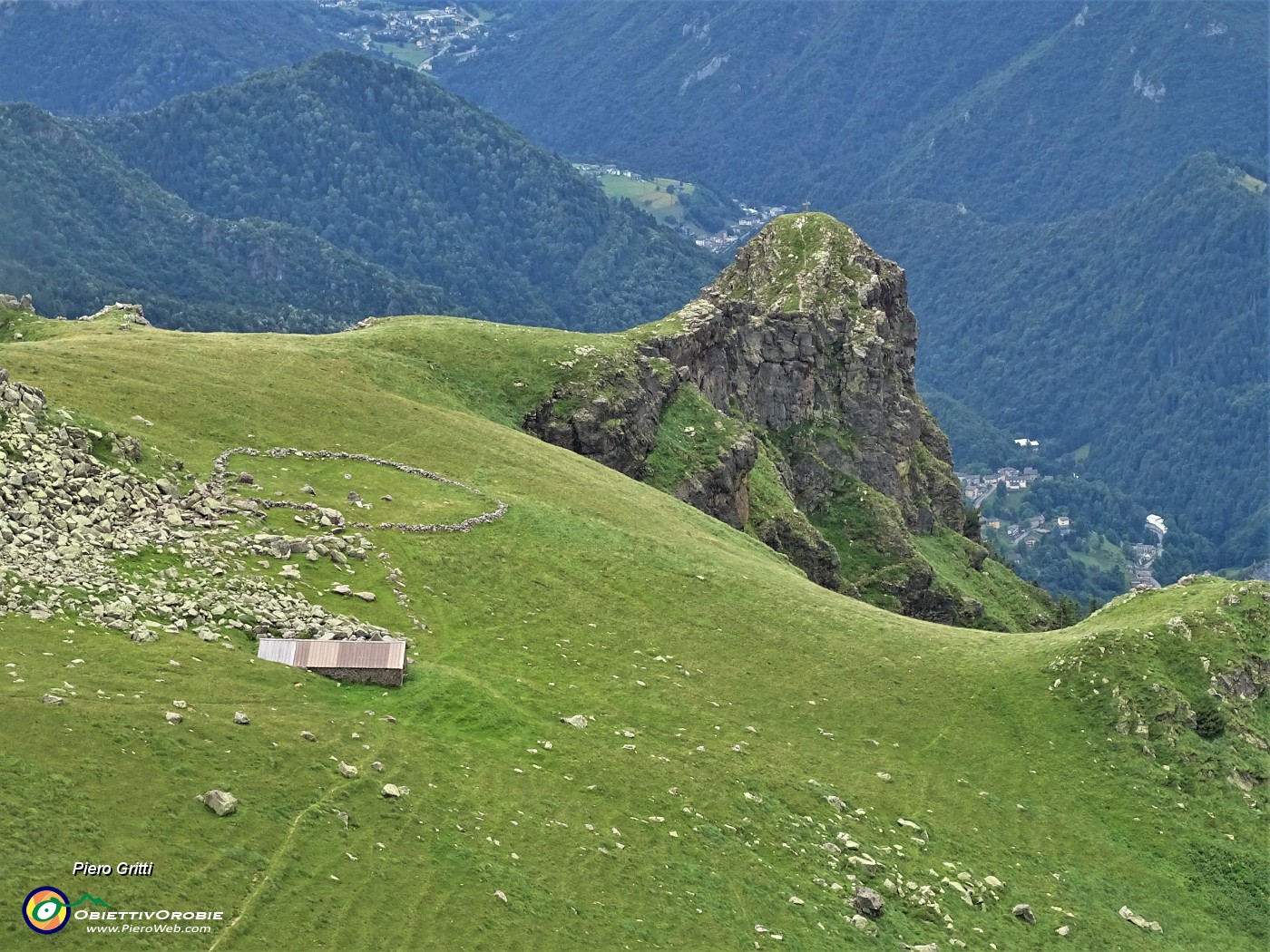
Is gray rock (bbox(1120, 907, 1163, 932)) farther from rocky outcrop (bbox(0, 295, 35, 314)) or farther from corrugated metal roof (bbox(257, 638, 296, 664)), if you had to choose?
rocky outcrop (bbox(0, 295, 35, 314))

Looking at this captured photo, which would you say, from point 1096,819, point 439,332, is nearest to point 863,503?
point 439,332

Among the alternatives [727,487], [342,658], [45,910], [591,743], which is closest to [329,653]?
[342,658]

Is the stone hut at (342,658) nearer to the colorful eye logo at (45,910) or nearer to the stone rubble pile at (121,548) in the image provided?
the stone rubble pile at (121,548)

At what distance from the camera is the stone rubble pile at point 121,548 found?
198ft

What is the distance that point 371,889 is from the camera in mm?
48875

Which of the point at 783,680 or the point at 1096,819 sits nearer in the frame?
the point at 1096,819

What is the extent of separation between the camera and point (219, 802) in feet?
162

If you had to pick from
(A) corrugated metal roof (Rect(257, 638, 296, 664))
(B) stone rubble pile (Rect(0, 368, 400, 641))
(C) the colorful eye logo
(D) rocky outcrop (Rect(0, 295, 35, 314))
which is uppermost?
(D) rocky outcrop (Rect(0, 295, 35, 314))

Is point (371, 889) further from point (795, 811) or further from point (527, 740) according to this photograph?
point (795, 811)

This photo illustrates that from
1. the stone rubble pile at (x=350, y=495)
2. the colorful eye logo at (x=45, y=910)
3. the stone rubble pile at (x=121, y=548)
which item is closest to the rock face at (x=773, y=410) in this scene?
the stone rubble pile at (x=350, y=495)

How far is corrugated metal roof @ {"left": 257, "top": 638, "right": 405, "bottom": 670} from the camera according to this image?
61.6 meters

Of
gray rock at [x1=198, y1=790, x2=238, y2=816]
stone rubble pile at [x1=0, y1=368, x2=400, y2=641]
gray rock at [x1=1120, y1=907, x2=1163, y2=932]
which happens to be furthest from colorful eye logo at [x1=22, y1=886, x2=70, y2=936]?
gray rock at [x1=1120, y1=907, x2=1163, y2=932]

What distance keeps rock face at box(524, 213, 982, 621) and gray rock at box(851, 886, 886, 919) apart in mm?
73660

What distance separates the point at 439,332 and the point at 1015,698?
67510 mm
